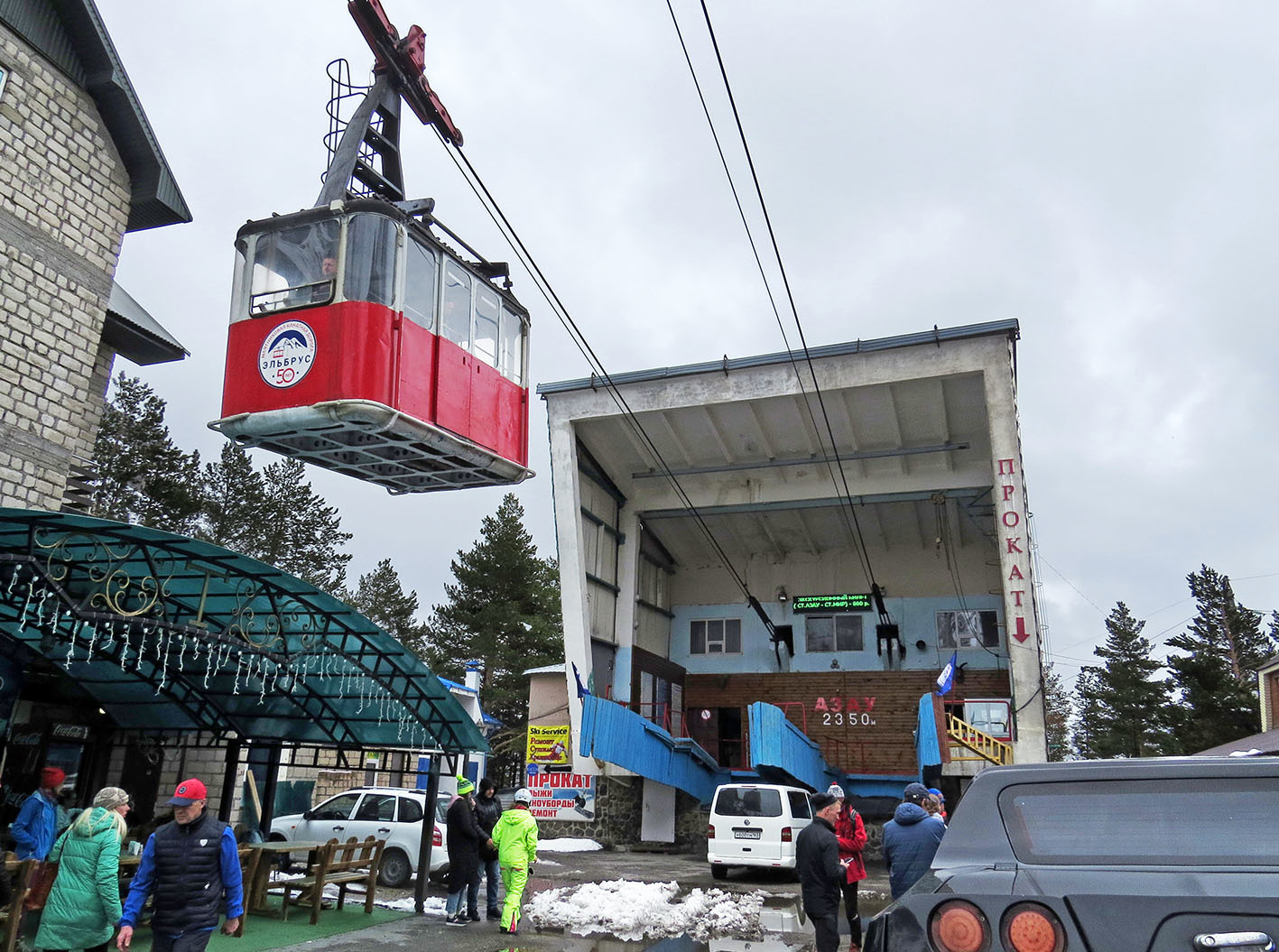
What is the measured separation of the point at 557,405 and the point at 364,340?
15281mm

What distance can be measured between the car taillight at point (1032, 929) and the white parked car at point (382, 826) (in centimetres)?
1291

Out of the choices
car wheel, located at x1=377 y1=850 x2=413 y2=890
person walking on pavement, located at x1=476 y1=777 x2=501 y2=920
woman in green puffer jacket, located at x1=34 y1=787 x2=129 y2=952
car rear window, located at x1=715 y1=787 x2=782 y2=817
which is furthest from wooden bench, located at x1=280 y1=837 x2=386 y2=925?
car rear window, located at x1=715 y1=787 x2=782 y2=817

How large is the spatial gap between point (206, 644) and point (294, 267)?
14.0 ft

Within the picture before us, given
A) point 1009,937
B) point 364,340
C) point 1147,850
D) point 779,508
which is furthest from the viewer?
point 779,508

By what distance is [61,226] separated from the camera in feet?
43.3

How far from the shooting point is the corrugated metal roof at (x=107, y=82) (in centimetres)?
1307

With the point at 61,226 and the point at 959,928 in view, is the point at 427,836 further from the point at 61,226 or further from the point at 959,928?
the point at 959,928

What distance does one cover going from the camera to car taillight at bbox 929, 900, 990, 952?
8.43ft

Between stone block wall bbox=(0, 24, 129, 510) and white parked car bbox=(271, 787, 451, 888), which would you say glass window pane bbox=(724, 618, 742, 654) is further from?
stone block wall bbox=(0, 24, 129, 510)

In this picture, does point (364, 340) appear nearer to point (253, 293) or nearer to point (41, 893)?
point (253, 293)

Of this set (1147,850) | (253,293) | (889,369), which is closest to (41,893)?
(253,293)

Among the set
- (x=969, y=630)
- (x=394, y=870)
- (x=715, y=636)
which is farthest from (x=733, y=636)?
(x=394, y=870)

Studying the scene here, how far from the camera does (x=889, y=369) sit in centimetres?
2242

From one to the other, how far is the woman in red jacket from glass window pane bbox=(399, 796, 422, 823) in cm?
717
